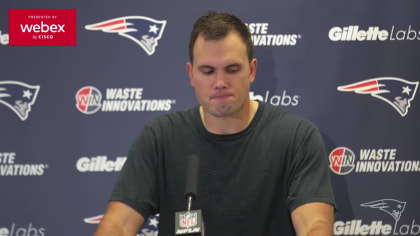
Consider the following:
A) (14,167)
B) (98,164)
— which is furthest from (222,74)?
(14,167)

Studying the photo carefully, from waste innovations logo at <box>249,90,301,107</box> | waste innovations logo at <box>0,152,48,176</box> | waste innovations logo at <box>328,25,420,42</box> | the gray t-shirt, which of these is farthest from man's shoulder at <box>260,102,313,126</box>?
waste innovations logo at <box>0,152,48,176</box>

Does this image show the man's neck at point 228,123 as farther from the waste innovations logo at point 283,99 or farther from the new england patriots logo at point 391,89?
the new england patriots logo at point 391,89

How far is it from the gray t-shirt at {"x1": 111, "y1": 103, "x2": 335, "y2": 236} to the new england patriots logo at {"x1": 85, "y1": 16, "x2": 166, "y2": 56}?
79 cm

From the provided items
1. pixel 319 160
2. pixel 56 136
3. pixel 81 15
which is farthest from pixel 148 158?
pixel 81 15

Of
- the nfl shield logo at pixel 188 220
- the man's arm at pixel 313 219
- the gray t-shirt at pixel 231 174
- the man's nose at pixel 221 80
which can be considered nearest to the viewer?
the nfl shield logo at pixel 188 220

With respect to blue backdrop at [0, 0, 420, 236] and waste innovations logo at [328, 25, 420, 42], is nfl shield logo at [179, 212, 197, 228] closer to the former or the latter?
blue backdrop at [0, 0, 420, 236]

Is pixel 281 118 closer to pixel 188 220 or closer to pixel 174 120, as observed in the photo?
Answer: pixel 174 120

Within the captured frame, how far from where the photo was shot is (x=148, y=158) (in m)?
2.19

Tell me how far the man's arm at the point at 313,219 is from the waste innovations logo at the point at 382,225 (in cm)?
90

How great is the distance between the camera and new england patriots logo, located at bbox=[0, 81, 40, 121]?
2863 mm

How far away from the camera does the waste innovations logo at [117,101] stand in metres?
2.83

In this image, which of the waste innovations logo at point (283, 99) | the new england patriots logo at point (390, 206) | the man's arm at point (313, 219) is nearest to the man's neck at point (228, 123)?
the man's arm at point (313, 219)

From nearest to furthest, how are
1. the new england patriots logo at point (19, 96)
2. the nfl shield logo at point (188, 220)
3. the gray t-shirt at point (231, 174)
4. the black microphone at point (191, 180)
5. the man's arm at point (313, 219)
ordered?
the nfl shield logo at point (188, 220) → the black microphone at point (191, 180) → the man's arm at point (313, 219) → the gray t-shirt at point (231, 174) → the new england patriots logo at point (19, 96)

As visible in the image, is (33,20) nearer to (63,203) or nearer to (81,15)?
(81,15)
